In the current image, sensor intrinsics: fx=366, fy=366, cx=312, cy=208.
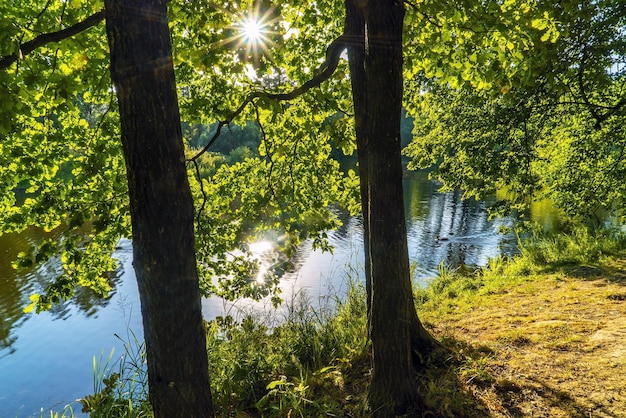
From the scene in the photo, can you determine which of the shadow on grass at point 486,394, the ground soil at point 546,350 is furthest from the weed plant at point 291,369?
the ground soil at point 546,350

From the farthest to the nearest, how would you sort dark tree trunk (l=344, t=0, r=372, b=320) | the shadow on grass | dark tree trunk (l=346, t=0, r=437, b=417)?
dark tree trunk (l=344, t=0, r=372, b=320)
the shadow on grass
dark tree trunk (l=346, t=0, r=437, b=417)

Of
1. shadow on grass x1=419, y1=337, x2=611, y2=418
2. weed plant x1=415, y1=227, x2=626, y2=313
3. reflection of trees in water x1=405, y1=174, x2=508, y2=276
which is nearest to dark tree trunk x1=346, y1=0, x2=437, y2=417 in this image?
shadow on grass x1=419, y1=337, x2=611, y2=418

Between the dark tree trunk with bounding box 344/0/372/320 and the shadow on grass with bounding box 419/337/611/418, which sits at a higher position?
the dark tree trunk with bounding box 344/0/372/320

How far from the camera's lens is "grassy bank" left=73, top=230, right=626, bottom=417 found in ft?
10.6

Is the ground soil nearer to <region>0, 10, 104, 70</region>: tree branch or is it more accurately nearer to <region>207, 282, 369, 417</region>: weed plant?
<region>207, 282, 369, 417</region>: weed plant

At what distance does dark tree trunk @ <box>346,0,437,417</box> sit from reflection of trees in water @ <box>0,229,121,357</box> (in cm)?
917

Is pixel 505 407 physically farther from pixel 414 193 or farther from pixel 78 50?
pixel 414 193

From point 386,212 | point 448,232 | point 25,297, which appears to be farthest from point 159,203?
point 448,232

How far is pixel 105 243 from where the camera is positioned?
457cm

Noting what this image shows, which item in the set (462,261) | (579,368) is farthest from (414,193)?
(579,368)

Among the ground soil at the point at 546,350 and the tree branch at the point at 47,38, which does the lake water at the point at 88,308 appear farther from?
the tree branch at the point at 47,38

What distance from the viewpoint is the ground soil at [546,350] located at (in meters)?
3.13

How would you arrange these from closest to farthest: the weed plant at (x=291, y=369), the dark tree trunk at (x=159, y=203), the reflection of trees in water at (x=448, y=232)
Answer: the dark tree trunk at (x=159, y=203)
the weed plant at (x=291, y=369)
the reflection of trees in water at (x=448, y=232)

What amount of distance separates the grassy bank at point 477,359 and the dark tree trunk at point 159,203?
5.49 feet
